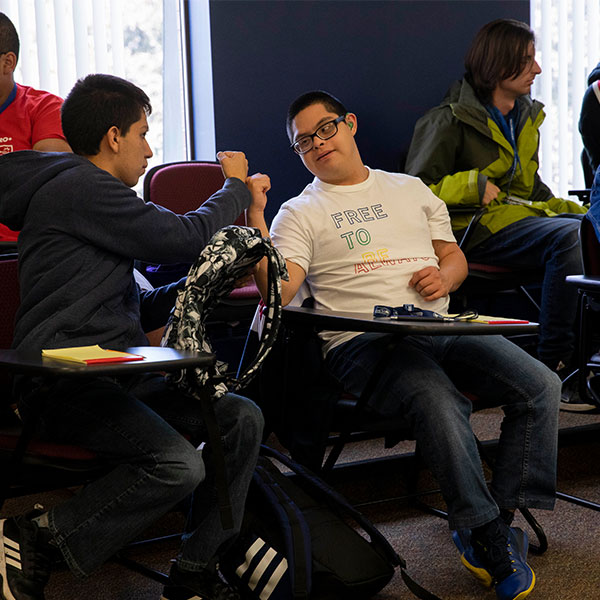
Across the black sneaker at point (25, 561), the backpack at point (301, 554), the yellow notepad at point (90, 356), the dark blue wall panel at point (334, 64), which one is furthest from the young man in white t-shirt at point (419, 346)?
the dark blue wall panel at point (334, 64)

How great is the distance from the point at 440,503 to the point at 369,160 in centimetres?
210

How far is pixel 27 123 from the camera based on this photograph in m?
2.97

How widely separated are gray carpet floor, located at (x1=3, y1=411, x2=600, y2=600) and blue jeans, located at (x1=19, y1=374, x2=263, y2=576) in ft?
1.18

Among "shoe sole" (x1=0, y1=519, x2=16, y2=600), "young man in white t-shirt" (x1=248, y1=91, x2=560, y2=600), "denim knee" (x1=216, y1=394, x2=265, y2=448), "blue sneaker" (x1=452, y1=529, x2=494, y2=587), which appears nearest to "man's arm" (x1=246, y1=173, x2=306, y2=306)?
"young man in white t-shirt" (x1=248, y1=91, x2=560, y2=600)

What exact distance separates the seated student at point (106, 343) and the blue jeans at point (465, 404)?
378 millimetres

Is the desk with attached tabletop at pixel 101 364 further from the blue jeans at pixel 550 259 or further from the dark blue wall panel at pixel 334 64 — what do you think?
the dark blue wall panel at pixel 334 64

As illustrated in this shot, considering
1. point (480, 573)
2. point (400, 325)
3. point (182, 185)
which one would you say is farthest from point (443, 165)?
point (480, 573)

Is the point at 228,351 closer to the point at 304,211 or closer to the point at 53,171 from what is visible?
the point at 304,211

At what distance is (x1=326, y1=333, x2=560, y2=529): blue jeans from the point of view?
1903 millimetres

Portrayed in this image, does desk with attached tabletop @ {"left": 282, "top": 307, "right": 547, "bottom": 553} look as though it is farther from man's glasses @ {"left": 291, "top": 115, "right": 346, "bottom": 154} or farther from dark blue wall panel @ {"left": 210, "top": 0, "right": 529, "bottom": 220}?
dark blue wall panel @ {"left": 210, "top": 0, "right": 529, "bottom": 220}

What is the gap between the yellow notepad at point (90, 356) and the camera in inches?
57.2

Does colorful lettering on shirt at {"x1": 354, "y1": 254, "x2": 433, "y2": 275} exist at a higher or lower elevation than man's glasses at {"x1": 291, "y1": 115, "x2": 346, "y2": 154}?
lower

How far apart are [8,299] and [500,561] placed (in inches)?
51.7

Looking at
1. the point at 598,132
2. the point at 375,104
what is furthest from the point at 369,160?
the point at 598,132
